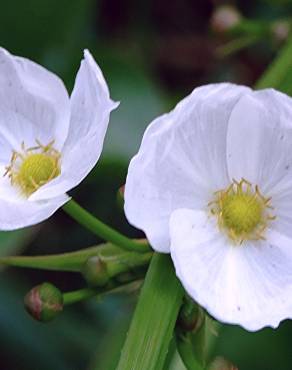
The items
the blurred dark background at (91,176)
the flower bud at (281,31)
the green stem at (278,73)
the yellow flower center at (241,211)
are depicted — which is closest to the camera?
the yellow flower center at (241,211)

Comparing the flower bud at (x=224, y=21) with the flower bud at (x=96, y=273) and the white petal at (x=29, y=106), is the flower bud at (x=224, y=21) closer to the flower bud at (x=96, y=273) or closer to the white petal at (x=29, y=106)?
the white petal at (x=29, y=106)

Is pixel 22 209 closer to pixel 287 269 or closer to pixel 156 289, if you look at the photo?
pixel 156 289

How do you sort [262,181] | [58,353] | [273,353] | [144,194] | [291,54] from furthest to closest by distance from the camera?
[58,353] → [273,353] → [291,54] → [262,181] → [144,194]

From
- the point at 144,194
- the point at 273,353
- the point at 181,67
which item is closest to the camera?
the point at 144,194

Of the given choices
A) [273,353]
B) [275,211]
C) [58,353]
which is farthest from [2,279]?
[275,211]

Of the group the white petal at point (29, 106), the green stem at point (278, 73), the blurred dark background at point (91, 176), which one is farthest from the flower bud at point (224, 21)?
the white petal at point (29, 106)

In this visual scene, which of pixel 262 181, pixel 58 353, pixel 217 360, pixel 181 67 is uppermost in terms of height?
pixel 262 181

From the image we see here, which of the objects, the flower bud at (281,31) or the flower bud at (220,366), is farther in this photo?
the flower bud at (281,31)

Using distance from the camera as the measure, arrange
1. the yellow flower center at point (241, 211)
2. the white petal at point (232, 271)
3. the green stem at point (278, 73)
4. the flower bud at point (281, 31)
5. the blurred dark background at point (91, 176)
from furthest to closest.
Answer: the blurred dark background at point (91, 176)
the flower bud at point (281, 31)
the green stem at point (278, 73)
the yellow flower center at point (241, 211)
the white petal at point (232, 271)
